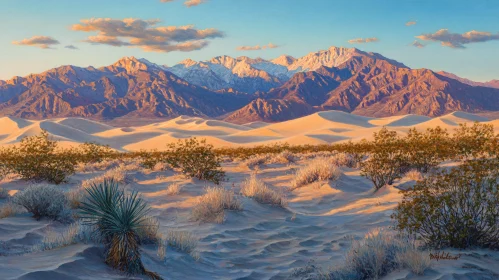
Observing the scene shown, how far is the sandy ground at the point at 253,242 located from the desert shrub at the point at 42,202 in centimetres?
25

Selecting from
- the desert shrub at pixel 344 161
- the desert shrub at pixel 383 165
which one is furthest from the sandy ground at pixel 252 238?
the desert shrub at pixel 344 161

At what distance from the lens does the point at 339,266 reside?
254 inches

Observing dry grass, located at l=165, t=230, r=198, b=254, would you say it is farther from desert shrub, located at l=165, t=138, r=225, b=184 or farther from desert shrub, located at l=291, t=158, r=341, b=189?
desert shrub, located at l=165, t=138, r=225, b=184

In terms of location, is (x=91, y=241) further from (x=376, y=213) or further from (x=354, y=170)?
(x=354, y=170)

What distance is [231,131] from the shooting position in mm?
113562

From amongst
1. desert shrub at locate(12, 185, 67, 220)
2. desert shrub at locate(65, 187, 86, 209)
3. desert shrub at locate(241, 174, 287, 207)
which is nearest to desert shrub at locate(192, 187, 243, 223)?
desert shrub at locate(241, 174, 287, 207)

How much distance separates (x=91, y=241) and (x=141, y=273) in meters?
1.05

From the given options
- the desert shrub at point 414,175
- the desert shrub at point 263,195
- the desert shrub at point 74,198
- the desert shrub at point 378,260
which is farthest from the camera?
the desert shrub at point 414,175

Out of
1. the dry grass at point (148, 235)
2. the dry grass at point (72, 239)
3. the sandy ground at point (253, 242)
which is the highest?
the dry grass at point (72, 239)

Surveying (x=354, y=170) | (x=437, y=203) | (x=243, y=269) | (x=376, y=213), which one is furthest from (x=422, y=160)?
(x=243, y=269)

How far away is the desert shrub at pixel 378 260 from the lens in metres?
6.00

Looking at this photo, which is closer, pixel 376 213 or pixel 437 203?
pixel 437 203
